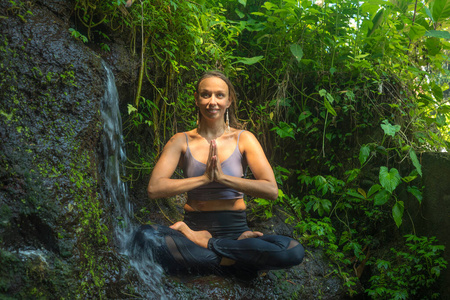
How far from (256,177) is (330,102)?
181cm

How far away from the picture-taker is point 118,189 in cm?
322

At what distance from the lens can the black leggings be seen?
2.77m

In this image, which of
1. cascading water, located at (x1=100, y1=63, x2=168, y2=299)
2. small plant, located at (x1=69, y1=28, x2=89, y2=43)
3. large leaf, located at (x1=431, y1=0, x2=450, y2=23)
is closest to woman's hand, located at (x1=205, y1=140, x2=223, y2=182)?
cascading water, located at (x1=100, y1=63, x2=168, y2=299)

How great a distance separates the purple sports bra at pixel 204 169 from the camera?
300 centimetres

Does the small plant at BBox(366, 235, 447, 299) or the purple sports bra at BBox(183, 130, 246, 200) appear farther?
the small plant at BBox(366, 235, 447, 299)

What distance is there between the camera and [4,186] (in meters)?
2.30

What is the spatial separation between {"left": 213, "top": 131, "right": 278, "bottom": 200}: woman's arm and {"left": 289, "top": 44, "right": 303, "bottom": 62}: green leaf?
4.57 ft

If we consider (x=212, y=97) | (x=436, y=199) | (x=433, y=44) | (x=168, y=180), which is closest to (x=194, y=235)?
(x=168, y=180)

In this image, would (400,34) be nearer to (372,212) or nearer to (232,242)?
(372,212)

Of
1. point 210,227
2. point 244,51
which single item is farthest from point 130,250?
point 244,51

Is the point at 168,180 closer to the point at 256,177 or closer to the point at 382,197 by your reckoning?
the point at 256,177

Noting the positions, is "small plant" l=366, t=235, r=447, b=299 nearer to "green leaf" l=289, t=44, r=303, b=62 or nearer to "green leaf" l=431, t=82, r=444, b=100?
"green leaf" l=431, t=82, r=444, b=100

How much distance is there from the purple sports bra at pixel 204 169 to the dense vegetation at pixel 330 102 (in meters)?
0.78

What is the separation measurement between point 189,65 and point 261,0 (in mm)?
1545
